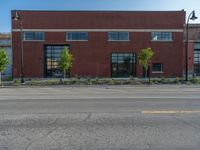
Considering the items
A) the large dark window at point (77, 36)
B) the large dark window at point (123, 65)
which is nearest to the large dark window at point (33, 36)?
the large dark window at point (77, 36)

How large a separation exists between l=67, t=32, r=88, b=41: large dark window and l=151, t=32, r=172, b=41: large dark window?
9.99m

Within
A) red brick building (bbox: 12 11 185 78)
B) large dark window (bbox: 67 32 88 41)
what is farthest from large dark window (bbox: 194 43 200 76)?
large dark window (bbox: 67 32 88 41)

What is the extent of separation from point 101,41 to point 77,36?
3.63m

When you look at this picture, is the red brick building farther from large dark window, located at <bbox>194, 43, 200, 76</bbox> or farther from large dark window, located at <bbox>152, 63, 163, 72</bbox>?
large dark window, located at <bbox>194, 43, 200, 76</bbox>

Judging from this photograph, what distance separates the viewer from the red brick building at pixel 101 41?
186ft

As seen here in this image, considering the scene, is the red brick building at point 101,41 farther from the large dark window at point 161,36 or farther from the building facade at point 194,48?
the building facade at point 194,48

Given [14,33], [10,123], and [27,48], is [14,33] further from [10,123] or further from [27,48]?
[10,123]

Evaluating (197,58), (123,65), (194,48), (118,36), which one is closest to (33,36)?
(118,36)

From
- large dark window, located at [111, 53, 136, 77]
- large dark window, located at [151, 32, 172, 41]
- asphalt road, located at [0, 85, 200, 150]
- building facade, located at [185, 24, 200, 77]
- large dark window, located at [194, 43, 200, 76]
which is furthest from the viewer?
large dark window, located at [194, 43, 200, 76]

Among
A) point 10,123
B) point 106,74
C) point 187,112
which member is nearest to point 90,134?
point 10,123

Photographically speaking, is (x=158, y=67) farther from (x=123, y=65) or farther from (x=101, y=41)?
(x=101, y=41)

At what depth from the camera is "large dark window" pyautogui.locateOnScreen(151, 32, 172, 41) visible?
57.6 m

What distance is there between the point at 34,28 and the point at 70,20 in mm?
5364

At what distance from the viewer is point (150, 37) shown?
5759 cm
